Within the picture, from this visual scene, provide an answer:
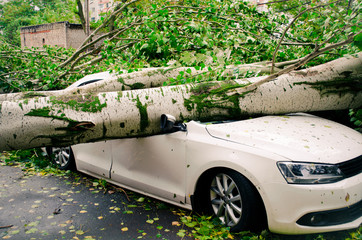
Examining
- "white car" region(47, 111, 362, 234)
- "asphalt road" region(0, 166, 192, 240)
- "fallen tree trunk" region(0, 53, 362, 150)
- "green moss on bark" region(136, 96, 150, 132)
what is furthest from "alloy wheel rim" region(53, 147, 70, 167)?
"green moss on bark" region(136, 96, 150, 132)

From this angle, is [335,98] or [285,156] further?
[335,98]

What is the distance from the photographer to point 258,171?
9.43ft

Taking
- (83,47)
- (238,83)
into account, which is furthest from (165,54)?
(83,47)

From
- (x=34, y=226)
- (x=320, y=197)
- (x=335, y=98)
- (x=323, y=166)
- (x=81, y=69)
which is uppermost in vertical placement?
(x=81, y=69)

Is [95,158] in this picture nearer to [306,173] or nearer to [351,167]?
[306,173]

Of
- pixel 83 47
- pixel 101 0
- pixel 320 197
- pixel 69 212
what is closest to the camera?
pixel 320 197

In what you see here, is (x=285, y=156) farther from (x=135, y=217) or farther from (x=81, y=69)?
(x=81, y=69)

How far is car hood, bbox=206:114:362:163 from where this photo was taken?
2.89m

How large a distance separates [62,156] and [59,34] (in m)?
22.1

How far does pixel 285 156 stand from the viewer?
2826 mm

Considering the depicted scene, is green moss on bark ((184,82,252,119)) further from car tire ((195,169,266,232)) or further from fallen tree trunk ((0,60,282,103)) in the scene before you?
car tire ((195,169,266,232))

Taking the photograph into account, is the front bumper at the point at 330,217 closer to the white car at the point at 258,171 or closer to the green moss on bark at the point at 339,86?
the white car at the point at 258,171

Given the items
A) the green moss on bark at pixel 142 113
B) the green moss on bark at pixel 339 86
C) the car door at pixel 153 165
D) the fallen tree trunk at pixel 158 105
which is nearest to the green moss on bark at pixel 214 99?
the fallen tree trunk at pixel 158 105

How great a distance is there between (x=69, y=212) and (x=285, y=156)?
264cm
